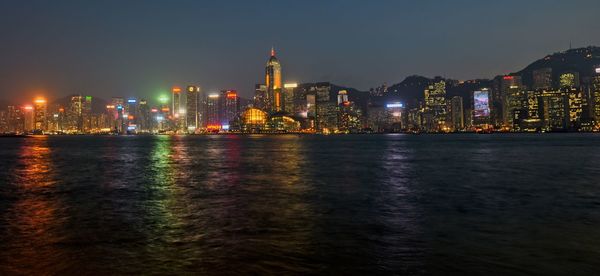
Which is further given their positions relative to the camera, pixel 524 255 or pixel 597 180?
pixel 597 180

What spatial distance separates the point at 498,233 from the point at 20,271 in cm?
1591

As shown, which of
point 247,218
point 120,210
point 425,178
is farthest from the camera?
point 425,178

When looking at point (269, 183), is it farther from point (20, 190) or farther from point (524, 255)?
point (524, 255)

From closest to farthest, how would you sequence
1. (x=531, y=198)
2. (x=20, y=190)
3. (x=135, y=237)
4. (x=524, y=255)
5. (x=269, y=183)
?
1. (x=524, y=255)
2. (x=135, y=237)
3. (x=531, y=198)
4. (x=20, y=190)
5. (x=269, y=183)

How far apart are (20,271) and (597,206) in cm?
2605

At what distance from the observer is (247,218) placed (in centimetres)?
2075

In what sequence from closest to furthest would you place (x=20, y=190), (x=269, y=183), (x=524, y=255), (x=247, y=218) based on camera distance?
(x=524, y=255) < (x=247, y=218) < (x=20, y=190) < (x=269, y=183)

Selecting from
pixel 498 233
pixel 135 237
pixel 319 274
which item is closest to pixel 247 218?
pixel 135 237

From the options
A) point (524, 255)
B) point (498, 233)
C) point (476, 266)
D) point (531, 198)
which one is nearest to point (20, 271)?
point (476, 266)

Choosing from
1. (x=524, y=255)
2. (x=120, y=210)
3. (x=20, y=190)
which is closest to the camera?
(x=524, y=255)

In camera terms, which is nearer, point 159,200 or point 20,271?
point 20,271

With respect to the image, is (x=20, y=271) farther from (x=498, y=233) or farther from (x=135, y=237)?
(x=498, y=233)

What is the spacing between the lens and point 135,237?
16.8 metres

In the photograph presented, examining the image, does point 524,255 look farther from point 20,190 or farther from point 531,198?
point 20,190
